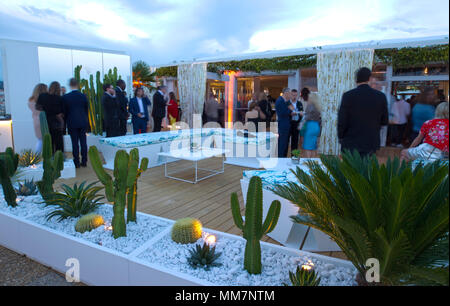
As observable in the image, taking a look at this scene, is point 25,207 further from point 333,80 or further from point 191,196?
point 333,80

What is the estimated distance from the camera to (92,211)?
9.90 ft

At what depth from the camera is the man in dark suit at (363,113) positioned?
3.12 meters

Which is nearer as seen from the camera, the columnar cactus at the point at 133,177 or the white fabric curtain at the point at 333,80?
the columnar cactus at the point at 133,177

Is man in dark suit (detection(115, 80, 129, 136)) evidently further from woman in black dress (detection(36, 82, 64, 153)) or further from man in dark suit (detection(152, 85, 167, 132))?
woman in black dress (detection(36, 82, 64, 153))

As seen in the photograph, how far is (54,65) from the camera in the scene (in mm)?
7512

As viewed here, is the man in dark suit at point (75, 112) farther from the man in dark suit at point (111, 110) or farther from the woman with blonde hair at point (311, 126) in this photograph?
the woman with blonde hair at point (311, 126)

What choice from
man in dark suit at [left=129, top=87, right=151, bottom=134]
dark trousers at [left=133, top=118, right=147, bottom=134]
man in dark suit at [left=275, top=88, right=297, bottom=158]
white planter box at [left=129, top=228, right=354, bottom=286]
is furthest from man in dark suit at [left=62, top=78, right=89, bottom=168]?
white planter box at [left=129, top=228, right=354, bottom=286]

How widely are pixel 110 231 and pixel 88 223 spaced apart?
0.70ft

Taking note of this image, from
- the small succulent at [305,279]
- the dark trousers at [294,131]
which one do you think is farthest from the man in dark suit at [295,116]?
the small succulent at [305,279]

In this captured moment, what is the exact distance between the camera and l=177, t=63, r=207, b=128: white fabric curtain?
8.77m

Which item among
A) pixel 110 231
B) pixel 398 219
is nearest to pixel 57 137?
pixel 110 231

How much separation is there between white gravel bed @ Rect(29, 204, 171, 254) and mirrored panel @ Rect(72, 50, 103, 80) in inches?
250

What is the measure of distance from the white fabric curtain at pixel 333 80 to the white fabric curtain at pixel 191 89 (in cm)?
354
